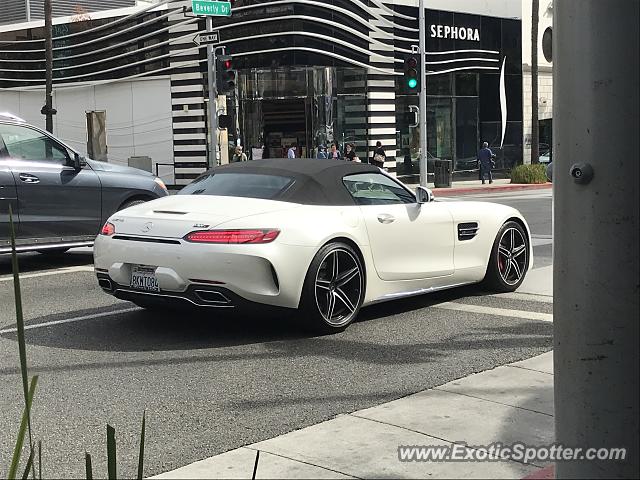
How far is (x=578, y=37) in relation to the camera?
2.89 metres

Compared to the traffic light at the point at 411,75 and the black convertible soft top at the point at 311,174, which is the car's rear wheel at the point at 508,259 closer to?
the black convertible soft top at the point at 311,174

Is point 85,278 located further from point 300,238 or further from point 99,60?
point 99,60

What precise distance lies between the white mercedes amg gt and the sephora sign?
90.5 feet

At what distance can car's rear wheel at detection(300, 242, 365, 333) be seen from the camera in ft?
23.5

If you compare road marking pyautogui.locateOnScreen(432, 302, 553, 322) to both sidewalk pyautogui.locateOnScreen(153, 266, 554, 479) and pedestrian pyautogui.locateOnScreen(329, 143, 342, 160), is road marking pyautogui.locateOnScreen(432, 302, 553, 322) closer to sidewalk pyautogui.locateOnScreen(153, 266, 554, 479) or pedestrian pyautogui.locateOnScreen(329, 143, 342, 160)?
sidewalk pyautogui.locateOnScreen(153, 266, 554, 479)

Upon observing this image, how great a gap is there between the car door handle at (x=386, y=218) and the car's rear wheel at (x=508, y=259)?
1.56m

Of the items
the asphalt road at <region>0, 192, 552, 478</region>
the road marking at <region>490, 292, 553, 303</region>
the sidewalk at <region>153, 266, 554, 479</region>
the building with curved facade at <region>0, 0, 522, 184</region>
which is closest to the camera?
the sidewalk at <region>153, 266, 554, 479</region>

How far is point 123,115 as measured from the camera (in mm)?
34531

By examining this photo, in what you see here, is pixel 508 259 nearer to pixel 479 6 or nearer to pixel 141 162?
pixel 141 162

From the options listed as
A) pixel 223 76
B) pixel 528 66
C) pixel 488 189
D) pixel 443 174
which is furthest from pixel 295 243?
pixel 528 66

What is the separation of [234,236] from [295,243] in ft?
1.59

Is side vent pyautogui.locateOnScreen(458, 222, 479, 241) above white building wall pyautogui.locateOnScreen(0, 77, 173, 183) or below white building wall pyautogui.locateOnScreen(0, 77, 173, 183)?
below

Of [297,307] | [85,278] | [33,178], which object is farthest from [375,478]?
[33,178]

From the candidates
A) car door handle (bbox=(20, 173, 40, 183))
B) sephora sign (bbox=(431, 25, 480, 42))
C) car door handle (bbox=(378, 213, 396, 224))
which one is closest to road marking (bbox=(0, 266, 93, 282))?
car door handle (bbox=(20, 173, 40, 183))
